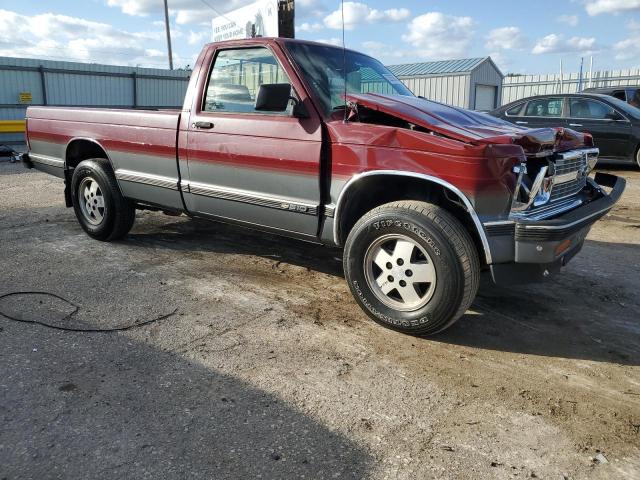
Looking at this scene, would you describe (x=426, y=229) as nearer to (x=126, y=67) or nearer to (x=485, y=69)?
(x=126, y=67)

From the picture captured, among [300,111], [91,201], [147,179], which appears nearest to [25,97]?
[91,201]

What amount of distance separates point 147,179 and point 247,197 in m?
1.28

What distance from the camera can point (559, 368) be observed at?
10.6ft

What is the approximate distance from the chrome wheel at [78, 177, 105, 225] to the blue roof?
22.6m

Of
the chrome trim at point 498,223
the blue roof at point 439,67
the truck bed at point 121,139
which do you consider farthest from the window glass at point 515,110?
the blue roof at point 439,67

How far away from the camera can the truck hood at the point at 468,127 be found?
10.9 ft

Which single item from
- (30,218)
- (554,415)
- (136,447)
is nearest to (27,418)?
(136,447)

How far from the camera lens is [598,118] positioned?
11.1 m

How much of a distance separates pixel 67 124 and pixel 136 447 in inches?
171

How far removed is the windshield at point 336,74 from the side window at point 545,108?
783 centimetres

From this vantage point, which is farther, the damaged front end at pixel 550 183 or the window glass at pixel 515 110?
the window glass at pixel 515 110

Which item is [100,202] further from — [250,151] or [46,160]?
[250,151]

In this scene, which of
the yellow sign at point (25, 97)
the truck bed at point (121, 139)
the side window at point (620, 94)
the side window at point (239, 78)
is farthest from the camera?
the yellow sign at point (25, 97)

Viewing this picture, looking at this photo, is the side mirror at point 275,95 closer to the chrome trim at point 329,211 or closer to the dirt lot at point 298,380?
the chrome trim at point 329,211
